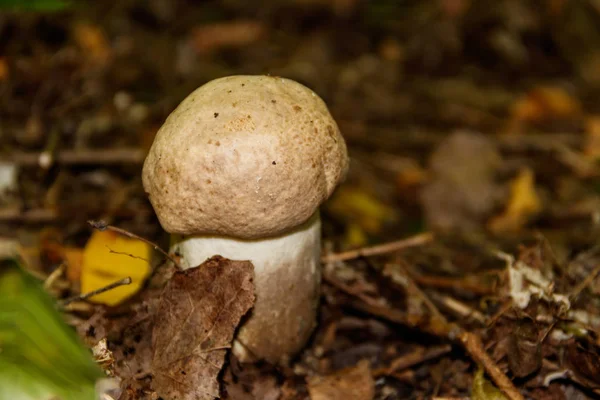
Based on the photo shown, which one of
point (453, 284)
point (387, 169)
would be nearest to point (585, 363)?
point (453, 284)

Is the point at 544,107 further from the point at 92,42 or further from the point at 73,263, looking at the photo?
the point at 73,263

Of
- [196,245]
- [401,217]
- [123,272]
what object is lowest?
[401,217]

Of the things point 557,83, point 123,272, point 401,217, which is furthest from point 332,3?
point 123,272

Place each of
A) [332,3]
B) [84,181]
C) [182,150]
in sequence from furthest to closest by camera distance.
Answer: [332,3]
[84,181]
[182,150]

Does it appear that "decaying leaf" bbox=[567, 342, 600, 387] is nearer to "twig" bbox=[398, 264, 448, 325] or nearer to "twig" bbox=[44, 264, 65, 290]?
"twig" bbox=[398, 264, 448, 325]

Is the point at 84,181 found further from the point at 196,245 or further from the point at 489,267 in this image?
the point at 489,267

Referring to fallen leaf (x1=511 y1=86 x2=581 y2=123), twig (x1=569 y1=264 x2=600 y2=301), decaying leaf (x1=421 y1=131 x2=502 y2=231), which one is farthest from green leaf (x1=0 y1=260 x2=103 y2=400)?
fallen leaf (x1=511 y1=86 x2=581 y2=123)

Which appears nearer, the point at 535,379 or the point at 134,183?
the point at 535,379
